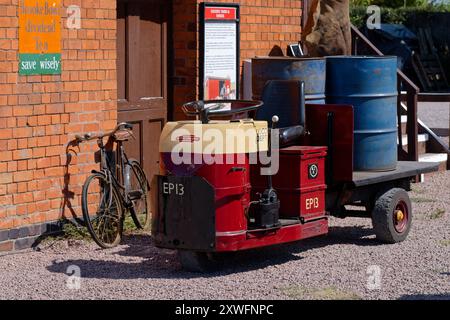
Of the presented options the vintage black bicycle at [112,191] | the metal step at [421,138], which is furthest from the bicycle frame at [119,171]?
the metal step at [421,138]

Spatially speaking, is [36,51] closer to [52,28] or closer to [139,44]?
A: [52,28]

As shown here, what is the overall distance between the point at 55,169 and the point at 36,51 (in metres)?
1.06

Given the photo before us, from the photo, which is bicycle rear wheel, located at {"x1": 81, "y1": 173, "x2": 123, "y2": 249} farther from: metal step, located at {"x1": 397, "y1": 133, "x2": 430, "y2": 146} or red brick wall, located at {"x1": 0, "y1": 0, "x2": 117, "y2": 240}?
metal step, located at {"x1": 397, "y1": 133, "x2": 430, "y2": 146}

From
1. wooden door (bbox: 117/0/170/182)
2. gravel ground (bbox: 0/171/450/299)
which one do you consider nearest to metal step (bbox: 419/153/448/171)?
gravel ground (bbox: 0/171/450/299)

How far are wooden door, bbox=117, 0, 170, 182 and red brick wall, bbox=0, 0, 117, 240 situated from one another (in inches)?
18.3

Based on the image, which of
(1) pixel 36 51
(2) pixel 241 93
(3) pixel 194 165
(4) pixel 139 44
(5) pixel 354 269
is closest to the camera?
(3) pixel 194 165

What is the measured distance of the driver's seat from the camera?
9242 mm

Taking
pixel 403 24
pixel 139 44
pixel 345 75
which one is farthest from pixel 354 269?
pixel 403 24

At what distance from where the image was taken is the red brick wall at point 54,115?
914cm

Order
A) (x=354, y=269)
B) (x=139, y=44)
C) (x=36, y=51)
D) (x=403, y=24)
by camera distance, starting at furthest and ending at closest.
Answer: (x=403, y=24) < (x=139, y=44) < (x=36, y=51) < (x=354, y=269)

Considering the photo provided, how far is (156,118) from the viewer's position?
11.2 m

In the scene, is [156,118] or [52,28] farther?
[156,118]

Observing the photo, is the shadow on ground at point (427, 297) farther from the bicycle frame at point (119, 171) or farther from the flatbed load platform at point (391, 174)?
the bicycle frame at point (119, 171)

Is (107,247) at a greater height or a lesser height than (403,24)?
lesser
